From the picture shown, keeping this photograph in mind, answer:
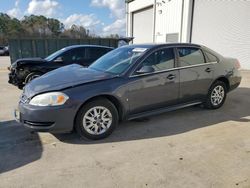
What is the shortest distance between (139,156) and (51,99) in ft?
5.04

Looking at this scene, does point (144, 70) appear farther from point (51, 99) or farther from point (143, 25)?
point (143, 25)


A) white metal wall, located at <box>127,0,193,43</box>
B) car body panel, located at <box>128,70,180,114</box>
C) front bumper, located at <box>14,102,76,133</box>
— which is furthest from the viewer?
white metal wall, located at <box>127,0,193,43</box>

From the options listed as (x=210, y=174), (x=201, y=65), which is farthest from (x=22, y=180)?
(x=201, y=65)

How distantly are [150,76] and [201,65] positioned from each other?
1.42 m

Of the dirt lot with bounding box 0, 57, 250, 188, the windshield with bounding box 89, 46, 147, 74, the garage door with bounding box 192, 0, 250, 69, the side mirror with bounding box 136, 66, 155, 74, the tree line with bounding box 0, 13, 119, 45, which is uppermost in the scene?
the tree line with bounding box 0, 13, 119, 45

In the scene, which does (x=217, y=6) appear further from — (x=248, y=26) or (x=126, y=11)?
(x=126, y=11)

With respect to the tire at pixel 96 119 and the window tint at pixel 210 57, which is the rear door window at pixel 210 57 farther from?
the tire at pixel 96 119

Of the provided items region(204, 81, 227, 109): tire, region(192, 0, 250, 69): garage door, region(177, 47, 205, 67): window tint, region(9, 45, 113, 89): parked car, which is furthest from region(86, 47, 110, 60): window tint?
region(192, 0, 250, 69): garage door

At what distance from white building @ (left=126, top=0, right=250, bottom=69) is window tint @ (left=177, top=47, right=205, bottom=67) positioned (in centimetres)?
1017

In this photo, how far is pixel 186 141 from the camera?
390 cm

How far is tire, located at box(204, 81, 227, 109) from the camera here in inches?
211

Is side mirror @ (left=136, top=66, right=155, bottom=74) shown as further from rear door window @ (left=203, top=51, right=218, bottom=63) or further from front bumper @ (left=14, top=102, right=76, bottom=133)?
rear door window @ (left=203, top=51, right=218, bottom=63)

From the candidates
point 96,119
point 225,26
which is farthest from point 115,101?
point 225,26

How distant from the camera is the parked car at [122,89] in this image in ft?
12.0
